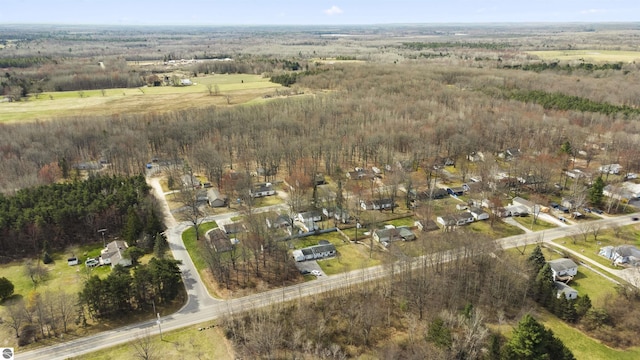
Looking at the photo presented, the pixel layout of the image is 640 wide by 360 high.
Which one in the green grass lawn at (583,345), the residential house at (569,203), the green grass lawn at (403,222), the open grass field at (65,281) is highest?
the residential house at (569,203)

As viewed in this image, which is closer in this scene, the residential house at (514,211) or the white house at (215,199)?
the residential house at (514,211)

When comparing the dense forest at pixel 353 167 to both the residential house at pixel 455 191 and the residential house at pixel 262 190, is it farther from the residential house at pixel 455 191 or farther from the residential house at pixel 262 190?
the residential house at pixel 455 191

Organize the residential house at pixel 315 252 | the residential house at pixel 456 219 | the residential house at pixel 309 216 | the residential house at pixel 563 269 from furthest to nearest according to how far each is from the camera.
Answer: the residential house at pixel 309 216 → the residential house at pixel 456 219 → the residential house at pixel 315 252 → the residential house at pixel 563 269

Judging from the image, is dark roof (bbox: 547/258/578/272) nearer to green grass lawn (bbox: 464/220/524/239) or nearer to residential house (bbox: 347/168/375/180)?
green grass lawn (bbox: 464/220/524/239)

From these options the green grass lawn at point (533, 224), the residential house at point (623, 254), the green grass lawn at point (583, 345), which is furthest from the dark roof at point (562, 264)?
the green grass lawn at point (533, 224)

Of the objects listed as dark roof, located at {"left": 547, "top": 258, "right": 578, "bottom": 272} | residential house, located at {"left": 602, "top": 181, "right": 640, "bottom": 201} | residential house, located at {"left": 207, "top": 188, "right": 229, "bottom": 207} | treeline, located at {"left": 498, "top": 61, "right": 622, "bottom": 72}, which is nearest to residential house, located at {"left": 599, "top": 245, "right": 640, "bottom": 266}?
dark roof, located at {"left": 547, "top": 258, "right": 578, "bottom": 272}

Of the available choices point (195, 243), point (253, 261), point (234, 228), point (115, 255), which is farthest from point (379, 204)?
point (115, 255)

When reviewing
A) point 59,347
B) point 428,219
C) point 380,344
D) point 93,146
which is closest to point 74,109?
point 93,146

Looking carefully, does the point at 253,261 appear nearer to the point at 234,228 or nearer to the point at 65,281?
the point at 234,228
